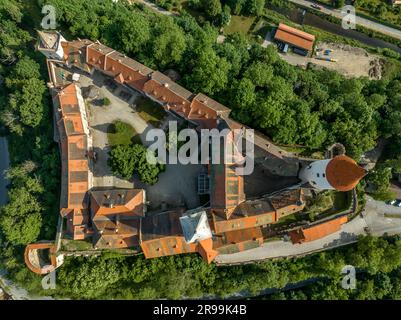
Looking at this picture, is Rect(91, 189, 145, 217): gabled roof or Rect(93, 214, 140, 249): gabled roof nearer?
Rect(91, 189, 145, 217): gabled roof

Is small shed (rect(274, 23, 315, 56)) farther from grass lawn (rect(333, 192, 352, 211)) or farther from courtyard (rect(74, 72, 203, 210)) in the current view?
grass lawn (rect(333, 192, 352, 211))

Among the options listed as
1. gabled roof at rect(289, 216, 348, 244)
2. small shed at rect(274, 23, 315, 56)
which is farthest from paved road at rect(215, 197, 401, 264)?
small shed at rect(274, 23, 315, 56)

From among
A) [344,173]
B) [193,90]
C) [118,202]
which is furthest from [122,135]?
[344,173]

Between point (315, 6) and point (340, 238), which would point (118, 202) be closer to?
point (340, 238)

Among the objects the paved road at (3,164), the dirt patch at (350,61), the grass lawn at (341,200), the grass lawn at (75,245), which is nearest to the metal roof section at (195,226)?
the grass lawn at (75,245)

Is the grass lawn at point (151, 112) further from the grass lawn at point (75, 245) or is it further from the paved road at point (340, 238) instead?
the paved road at point (340, 238)

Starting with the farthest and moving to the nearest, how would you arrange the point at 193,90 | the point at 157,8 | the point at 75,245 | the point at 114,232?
1. the point at 157,8
2. the point at 193,90
3. the point at 75,245
4. the point at 114,232
